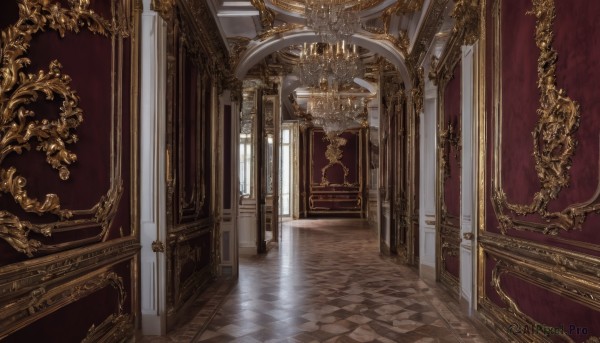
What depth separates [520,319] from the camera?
2.77 m

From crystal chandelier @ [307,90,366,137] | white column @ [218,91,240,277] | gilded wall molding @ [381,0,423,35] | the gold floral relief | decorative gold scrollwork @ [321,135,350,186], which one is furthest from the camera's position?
decorative gold scrollwork @ [321,135,350,186]

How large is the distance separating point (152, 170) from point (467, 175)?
2802 millimetres

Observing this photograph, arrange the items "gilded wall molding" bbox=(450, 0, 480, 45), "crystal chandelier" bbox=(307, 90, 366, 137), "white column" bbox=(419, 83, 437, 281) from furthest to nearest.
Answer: "crystal chandelier" bbox=(307, 90, 366, 137) < "white column" bbox=(419, 83, 437, 281) < "gilded wall molding" bbox=(450, 0, 480, 45)

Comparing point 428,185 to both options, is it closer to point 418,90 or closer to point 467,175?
point 418,90

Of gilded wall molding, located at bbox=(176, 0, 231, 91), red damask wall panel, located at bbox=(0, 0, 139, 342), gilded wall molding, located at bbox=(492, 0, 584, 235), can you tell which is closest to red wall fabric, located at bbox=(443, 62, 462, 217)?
gilded wall molding, located at bbox=(492, 0, 584, 235)

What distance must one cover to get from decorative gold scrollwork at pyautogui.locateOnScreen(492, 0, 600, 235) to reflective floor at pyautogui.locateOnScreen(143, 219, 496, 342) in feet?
4.69

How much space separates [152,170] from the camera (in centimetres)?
323

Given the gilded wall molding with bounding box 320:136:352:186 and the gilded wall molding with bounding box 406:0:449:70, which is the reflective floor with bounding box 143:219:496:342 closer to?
the gilded wall molding with bounding box 406:0:449:70

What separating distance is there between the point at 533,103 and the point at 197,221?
3375 mm

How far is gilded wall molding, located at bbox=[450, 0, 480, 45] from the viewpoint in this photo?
3.63m

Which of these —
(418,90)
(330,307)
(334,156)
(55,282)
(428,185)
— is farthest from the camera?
(334,156)

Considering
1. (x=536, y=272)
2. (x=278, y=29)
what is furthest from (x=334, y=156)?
(x=536, y=272)

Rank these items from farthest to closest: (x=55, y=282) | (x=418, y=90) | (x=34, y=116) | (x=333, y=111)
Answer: (x=333, y=111) < (x=418, y=90) < (x=55, y=282) < (x=34, y=116)

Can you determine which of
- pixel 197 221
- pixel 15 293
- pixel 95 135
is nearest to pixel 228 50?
pixel 197 221
